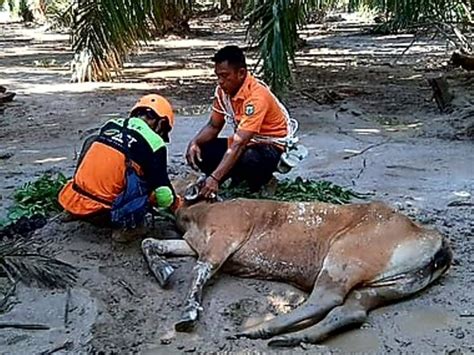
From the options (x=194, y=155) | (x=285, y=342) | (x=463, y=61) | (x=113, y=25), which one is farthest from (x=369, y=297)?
(x=463, y=61)

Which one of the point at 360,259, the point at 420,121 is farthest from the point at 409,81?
the point at 360,259

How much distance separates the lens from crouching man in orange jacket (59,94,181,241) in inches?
173

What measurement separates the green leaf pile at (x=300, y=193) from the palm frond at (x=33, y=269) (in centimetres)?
136

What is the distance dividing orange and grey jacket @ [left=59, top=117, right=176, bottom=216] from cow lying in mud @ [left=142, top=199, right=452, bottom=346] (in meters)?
0.28

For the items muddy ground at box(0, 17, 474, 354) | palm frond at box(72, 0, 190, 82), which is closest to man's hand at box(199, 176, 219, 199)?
muddy ground at box(0, 17, 474, 354)

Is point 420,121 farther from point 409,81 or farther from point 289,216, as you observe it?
point 289,216

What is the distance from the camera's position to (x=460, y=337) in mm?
3533

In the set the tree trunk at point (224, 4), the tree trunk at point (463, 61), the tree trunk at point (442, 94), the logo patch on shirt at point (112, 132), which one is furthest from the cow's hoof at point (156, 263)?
the tree trunk at point (224, 4)

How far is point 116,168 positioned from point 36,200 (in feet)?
3.81

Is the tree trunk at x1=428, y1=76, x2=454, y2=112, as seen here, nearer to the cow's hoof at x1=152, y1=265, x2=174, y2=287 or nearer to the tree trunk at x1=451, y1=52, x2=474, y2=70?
the tree trunk at x1=451, y1=52, x2=474, y2=70

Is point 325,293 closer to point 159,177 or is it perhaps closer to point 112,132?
point 159,177

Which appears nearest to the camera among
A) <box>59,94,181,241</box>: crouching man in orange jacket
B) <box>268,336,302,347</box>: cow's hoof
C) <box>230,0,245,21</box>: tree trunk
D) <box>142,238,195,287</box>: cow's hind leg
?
<box>268,336,302,347</box>: cow's hoof

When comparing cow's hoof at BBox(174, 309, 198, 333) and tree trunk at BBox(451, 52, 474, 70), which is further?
tree trunk at BBox(451, 52, 474, 70)

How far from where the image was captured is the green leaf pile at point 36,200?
16.5 feet
